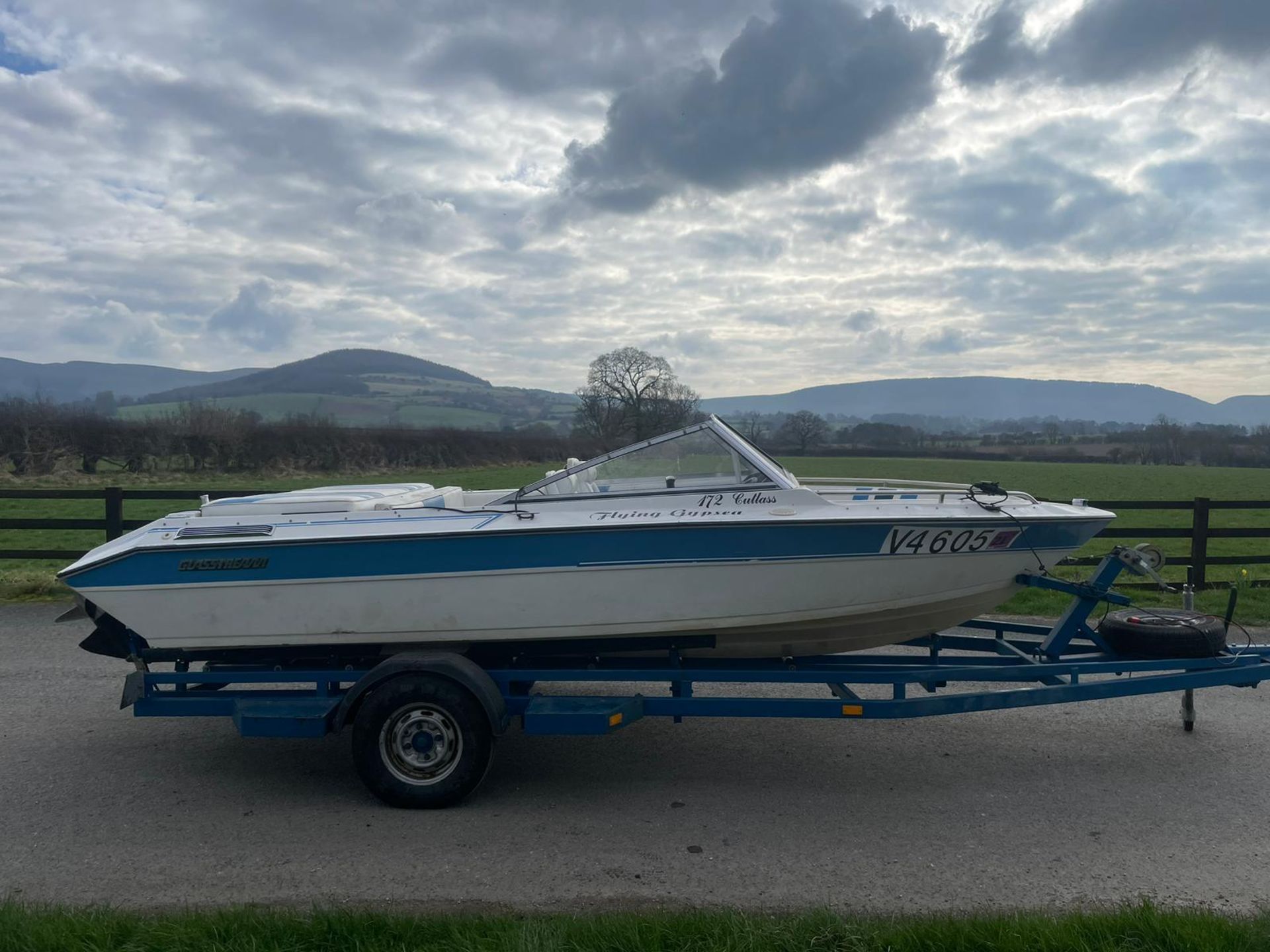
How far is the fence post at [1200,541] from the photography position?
29.3 feet

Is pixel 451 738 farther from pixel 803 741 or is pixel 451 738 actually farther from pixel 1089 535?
pixel 1089 535

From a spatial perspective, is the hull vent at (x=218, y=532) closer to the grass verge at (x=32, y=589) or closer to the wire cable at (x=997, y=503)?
the wire cable at (x=997, y=503)

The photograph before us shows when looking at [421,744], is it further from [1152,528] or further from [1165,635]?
[1152,528]

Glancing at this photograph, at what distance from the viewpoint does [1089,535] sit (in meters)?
4.71

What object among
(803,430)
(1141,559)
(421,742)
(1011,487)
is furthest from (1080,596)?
(1011,487)

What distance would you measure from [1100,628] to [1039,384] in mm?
211824

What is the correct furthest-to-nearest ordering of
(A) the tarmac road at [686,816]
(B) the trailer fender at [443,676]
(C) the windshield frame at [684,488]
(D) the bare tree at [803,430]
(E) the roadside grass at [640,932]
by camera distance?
1. (D) the bare tree at [803,430]
2. (C) the windshield frame at [684,488]
3. (B) the trailer fender at [443,676]
4. (A) the tarmac road at [686,816]
5. (E) the roadside grass at [640,932]

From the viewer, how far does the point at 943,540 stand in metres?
4.46

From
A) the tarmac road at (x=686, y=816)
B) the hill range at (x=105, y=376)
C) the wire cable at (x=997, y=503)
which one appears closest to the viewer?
the tarmac road at (x=686, y=816)

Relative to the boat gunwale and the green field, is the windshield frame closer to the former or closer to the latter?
the boat gunwale

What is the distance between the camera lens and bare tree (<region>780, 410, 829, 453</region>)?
376 inches

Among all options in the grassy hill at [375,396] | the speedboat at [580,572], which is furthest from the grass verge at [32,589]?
the grassy hill at [375,396]

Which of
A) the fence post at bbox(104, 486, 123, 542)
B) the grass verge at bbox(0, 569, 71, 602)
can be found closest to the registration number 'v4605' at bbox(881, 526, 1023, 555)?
the grass verge at bbox(0, 569, 71, 602)

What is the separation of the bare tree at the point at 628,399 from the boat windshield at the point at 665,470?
1532 millimetres
